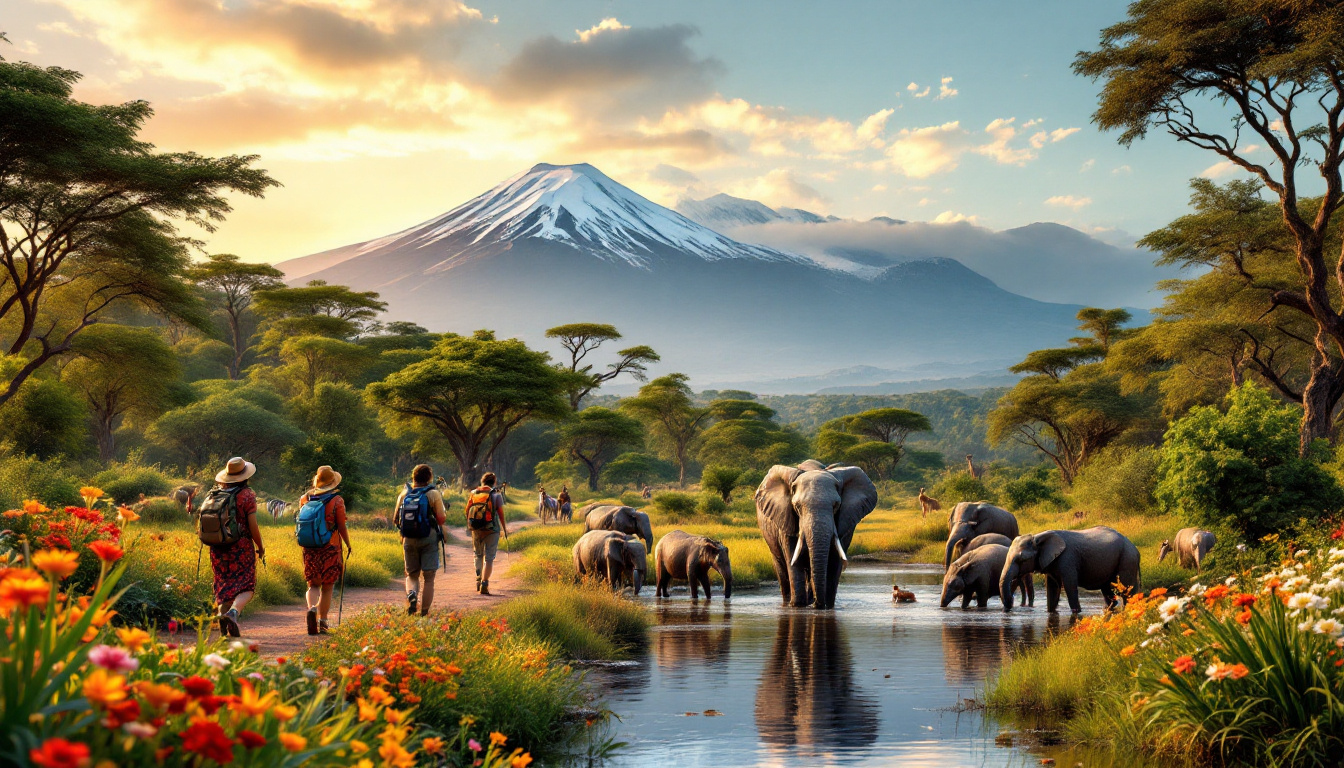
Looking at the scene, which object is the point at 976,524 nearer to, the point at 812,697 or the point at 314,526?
the point at 812,697

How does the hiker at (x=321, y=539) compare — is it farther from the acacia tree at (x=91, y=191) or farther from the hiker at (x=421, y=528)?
the acacia tree at (x=91, y=191)

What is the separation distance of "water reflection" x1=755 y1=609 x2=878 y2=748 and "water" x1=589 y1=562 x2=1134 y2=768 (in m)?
0.02

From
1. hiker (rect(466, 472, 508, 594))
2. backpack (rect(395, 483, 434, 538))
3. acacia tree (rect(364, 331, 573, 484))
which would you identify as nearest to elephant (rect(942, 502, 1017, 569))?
hiker (rect(466, 472, 508, 594))

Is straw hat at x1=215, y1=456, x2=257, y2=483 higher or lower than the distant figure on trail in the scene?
higher

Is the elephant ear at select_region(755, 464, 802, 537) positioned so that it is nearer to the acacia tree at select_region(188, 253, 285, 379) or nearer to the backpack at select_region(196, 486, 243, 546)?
the backpack at select_region(196, 486, 243, 546)

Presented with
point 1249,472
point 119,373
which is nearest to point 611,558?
point 1249,472

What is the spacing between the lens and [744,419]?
74500 mm

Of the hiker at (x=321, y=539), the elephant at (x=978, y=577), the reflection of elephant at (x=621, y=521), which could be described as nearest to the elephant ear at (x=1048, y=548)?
the elephant at (x=978, y=577)

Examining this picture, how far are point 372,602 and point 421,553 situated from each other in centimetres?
391

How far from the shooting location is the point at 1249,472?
1741cm

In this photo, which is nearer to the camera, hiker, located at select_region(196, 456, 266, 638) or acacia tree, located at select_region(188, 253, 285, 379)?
hiker, located at select_region(196, 456, 266, 638)

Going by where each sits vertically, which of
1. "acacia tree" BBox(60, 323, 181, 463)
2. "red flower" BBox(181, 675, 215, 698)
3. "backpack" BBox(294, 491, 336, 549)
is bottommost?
"red flower" BBox(181, 675, 215, 698)

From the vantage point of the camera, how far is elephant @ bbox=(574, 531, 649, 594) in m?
18.9

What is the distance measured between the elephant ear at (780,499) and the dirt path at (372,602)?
4563 millimetres
